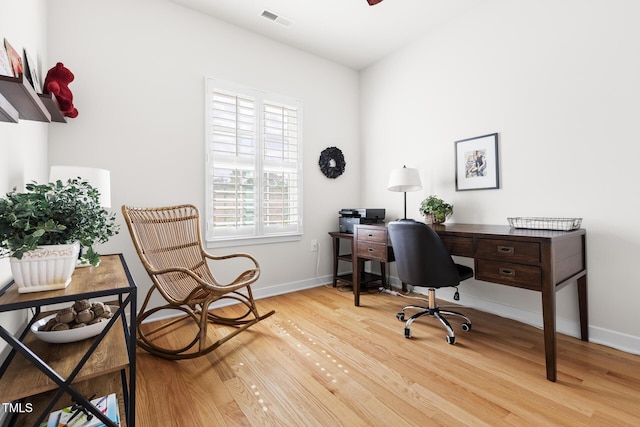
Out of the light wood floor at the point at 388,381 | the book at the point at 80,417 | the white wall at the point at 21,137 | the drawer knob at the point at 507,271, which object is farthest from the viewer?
the drawer knob at the point at 507,271

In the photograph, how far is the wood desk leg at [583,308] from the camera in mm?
2043

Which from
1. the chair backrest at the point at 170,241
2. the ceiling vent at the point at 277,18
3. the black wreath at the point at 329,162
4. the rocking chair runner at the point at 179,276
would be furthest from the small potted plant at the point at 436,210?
the ceiling vent at the point at 277,18

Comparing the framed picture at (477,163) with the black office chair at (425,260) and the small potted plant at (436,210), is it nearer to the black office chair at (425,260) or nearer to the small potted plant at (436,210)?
the small potted plant at (436,210)

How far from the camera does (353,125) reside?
381 cm

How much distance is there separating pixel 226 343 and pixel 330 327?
0.78 meters

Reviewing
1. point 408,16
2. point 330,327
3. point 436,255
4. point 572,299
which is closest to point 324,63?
point 408,16

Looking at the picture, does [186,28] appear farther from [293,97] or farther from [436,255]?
[436,255]

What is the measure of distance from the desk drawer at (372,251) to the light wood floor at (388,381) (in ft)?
1.99

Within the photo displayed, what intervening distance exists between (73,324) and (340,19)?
307 cm

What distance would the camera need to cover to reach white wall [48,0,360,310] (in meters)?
2.21

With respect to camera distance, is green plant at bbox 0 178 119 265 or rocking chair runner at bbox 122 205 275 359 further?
rocking chair runner at bbox 122 205 275 359

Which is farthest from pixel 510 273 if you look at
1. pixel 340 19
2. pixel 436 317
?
pixel 340 19

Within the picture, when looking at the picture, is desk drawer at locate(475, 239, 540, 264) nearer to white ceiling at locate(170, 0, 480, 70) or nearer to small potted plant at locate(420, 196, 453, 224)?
small potted plant at locate(420, 196, 453, 224)

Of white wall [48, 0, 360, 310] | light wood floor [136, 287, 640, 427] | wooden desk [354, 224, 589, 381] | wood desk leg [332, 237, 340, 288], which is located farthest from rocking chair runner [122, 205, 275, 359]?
wooden desk [354, 224, 589, 381]
